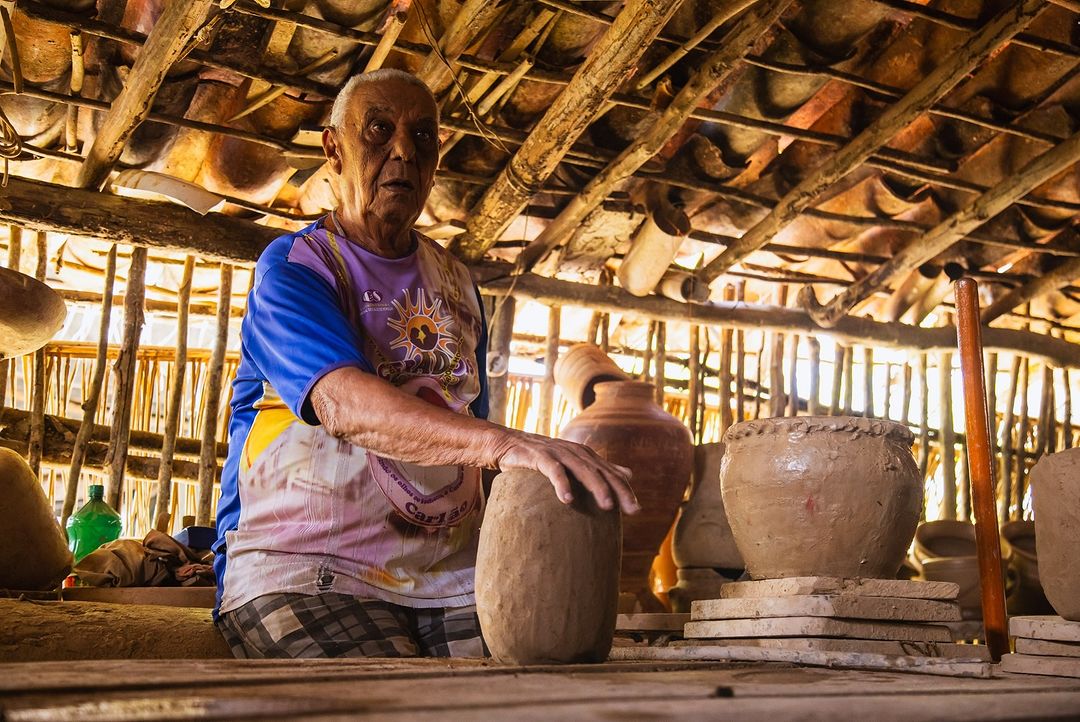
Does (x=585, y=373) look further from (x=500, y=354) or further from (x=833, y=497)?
(x=833, y=497)

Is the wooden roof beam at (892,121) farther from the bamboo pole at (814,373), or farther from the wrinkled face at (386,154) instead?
the wrinkled face at (386,154)

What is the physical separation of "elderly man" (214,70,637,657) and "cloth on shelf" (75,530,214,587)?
4.05 ft

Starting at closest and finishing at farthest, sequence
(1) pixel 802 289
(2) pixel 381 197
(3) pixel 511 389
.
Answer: (2) pixel 381 197, (1) pixel 802 289, (3) pixel 511 389

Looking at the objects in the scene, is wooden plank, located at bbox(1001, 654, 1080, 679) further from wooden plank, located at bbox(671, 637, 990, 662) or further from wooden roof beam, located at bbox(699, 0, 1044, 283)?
wooden roof beam, located at bbox(699, 0, 1044, 283)

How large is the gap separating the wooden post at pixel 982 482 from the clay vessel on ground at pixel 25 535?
2.64 m

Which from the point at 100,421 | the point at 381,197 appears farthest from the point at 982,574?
the point at 100,421

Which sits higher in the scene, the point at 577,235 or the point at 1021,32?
the point at 1021,32

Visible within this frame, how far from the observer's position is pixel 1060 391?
871 cm

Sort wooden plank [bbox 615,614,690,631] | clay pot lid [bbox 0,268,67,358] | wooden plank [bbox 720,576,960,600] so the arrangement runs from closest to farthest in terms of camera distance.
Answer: wooden plank [bbox 720,576,960,600], wooden plank [bbox 615,614,690,631], clay pot lid [bbox 0,268,67,358]

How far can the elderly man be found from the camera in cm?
204

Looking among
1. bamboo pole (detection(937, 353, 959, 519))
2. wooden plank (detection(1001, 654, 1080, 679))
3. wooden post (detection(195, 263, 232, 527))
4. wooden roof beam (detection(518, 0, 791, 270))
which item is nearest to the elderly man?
wooden plank (detection(1001, 654, 1080, 679))

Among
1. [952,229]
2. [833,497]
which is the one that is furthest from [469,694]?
[952,229]

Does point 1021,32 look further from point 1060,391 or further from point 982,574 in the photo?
point 1060,391

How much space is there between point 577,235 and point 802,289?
5.17 feet
